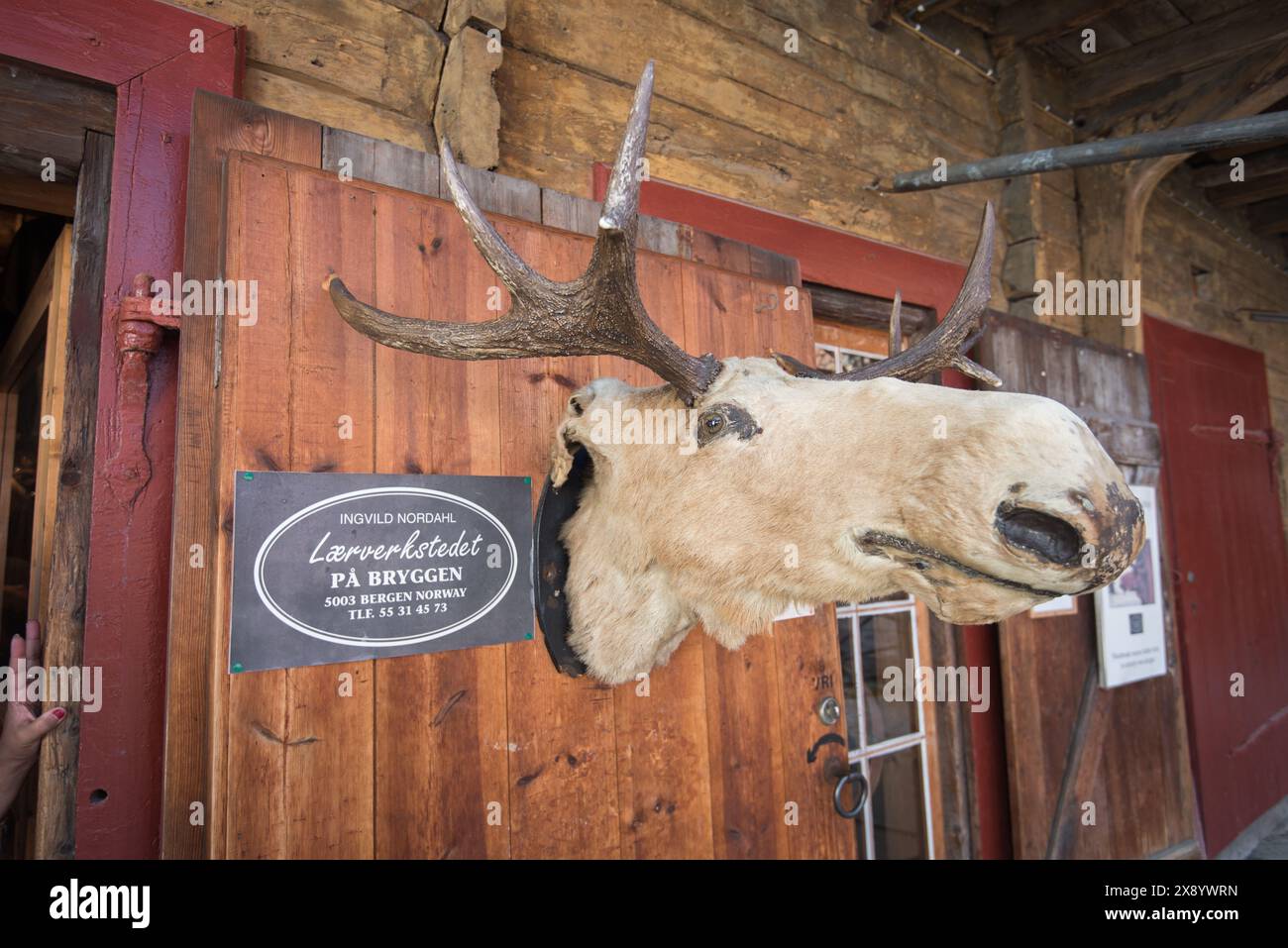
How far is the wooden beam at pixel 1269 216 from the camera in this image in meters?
6.53

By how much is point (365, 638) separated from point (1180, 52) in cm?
543

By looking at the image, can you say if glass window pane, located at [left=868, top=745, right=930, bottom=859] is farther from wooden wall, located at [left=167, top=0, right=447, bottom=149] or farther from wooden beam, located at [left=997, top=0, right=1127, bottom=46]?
wooden beam, located at [left=997, top=0, right=1127, bottom=46]

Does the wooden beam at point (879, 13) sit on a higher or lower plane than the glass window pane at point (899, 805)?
higher

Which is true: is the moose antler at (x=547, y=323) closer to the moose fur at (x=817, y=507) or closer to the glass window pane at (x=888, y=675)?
the moose fur at (x=817, y=507)

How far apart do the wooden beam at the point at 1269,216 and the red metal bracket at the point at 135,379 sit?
8.80 m

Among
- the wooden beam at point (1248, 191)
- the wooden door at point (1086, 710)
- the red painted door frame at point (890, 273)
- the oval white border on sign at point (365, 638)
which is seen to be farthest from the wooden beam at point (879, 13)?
the wooden beam at point (1248, 191)

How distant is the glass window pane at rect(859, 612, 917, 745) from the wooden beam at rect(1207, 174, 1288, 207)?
17.3 feet

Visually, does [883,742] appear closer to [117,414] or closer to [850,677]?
[850,677]

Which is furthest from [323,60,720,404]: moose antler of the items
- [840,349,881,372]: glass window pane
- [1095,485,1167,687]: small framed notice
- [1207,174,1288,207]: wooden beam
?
[1207,174,1288,207]: wooden beam

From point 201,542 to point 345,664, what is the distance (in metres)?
0.41

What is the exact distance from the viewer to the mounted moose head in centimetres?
110

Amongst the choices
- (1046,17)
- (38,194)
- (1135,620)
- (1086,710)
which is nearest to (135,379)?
(38,194)

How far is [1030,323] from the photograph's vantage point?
3.61 meters
